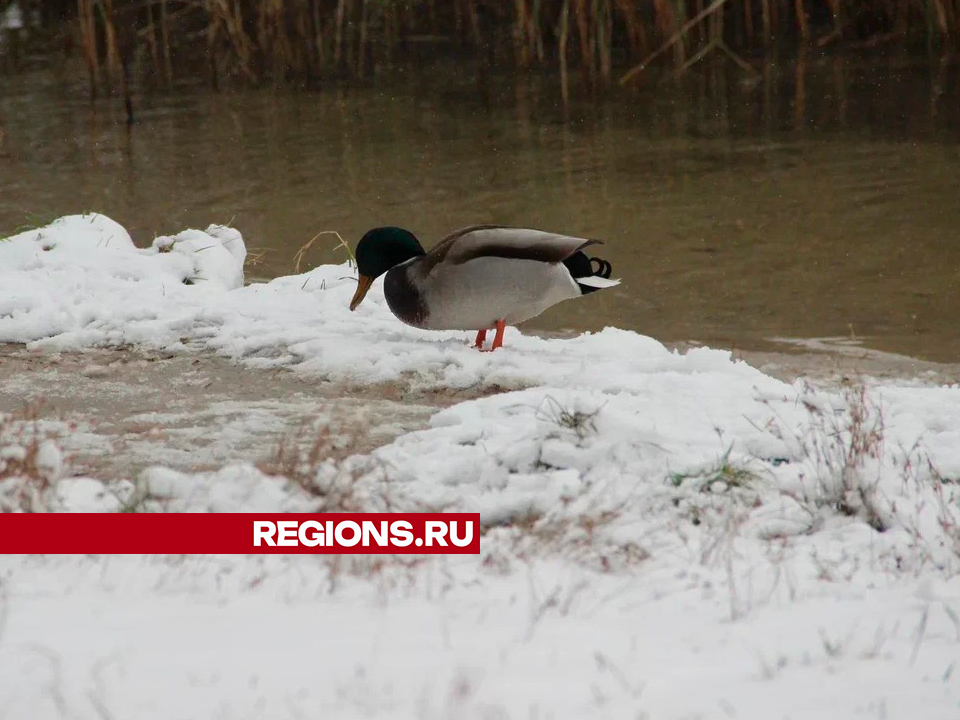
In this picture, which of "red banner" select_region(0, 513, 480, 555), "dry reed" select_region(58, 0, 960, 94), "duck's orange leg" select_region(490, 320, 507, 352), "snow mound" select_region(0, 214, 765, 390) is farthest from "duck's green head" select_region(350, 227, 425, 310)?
"dry reed" select_region(58, 0, 960, 94)

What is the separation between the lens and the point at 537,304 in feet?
19.1

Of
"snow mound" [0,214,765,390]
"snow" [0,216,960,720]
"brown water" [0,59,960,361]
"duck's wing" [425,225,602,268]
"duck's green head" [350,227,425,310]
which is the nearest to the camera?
"snow" [0,216,960,720]

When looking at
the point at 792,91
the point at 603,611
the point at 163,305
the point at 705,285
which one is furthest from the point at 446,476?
the point at 792,91

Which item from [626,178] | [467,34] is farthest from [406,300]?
[467,34]

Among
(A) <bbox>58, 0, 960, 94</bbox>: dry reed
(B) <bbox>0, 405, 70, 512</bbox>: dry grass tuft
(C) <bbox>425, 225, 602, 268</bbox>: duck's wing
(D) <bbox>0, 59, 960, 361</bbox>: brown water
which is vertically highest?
(A) <bbox>58, 0, 960, 94</bbox>: dry reed

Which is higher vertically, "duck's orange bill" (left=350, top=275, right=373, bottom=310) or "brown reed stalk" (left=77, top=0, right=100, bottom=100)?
"brown reed stalk" (left=77, top=0, right=100, bottom=100)

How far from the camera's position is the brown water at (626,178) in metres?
7.79

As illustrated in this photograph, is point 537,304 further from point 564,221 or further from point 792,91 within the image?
point 792,91

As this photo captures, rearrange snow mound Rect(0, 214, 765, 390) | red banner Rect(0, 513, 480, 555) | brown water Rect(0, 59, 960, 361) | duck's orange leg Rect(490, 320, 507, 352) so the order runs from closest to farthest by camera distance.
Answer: red banner Rect(0, 513, 480, 555)
snow mound Rect(0, 214, 765, 390)
duck's orange leg Rect(490, 320, 507, 352)
brown water Rect(0, 59, 960, 361)

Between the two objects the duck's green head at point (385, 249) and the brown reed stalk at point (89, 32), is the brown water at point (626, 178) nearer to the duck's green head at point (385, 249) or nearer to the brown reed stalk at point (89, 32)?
the brown reed stalk at point (89, 32)

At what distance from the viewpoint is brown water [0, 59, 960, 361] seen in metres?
7.79

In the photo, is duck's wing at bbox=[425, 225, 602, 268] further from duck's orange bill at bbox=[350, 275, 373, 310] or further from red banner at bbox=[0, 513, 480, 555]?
red banner at bbox=[0, 513, 480, 555]

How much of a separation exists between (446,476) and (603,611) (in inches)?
47.2

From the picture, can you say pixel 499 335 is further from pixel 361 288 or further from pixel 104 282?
pixel 104 282
